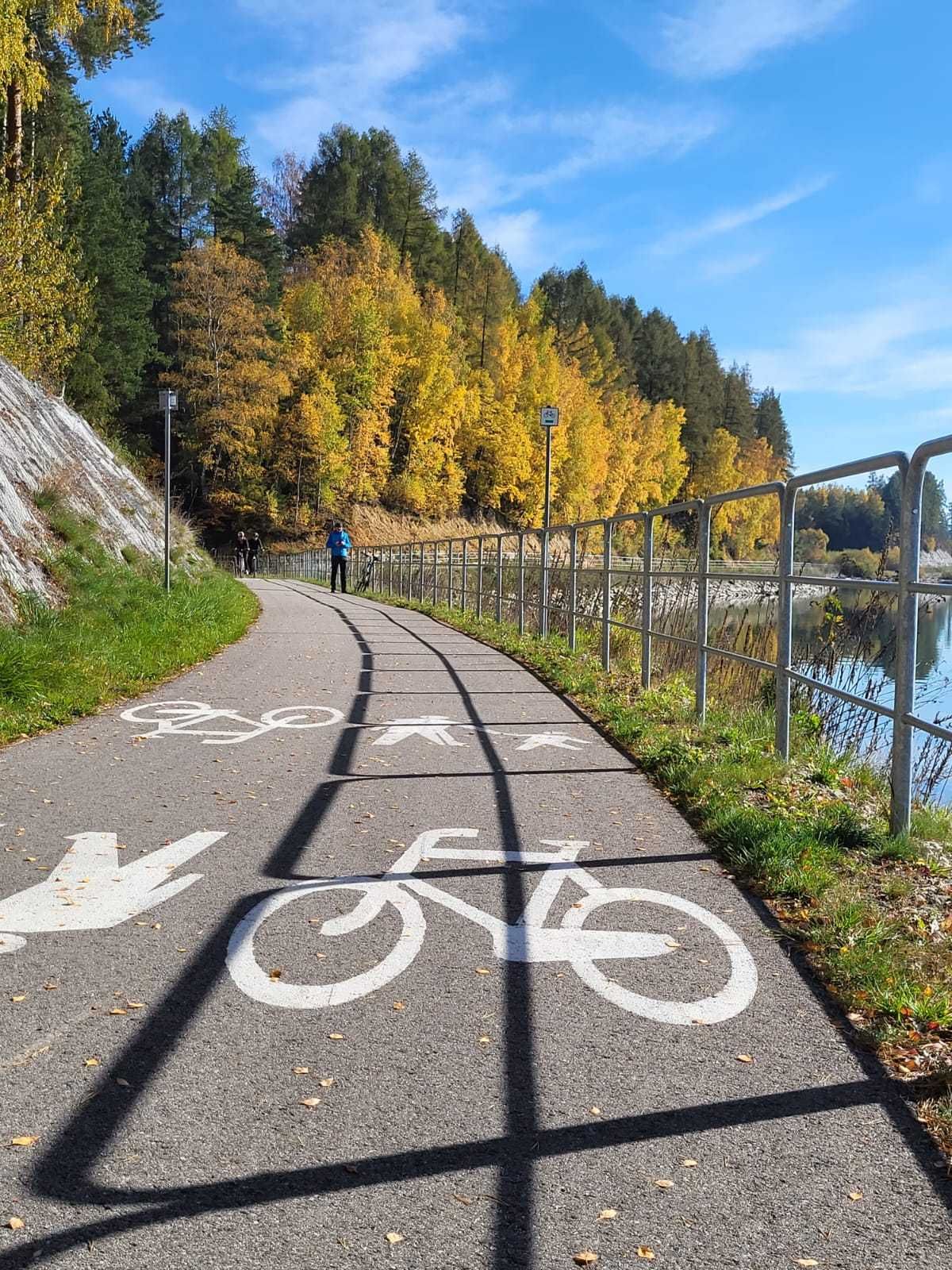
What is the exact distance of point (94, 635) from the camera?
11.3 metres

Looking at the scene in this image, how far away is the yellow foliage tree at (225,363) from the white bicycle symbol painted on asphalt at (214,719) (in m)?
47.4

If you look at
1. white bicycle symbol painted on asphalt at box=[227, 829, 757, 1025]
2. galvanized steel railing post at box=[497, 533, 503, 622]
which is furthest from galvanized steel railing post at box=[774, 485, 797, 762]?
galvanized steel railing post at box=[497, 533, 503, 622]

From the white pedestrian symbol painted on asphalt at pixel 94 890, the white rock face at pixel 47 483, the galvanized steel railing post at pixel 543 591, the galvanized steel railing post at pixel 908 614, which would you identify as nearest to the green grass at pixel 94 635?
the white rock face at pixel 47 483

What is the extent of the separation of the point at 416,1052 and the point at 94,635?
9.04 meters

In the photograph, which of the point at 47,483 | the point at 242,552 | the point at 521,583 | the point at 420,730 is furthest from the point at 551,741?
the point at 242,552

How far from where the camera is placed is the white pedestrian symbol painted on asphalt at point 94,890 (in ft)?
13.5

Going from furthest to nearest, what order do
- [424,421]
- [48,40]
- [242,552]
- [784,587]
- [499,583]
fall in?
[424,421] → [242,552] → [48,40] → [499,583] → [784,587]

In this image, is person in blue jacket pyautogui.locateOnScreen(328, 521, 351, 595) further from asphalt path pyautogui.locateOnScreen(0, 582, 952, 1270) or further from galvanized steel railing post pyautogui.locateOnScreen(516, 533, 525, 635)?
asphalt path pyautogui.locateOnScreen(0, 582, 952, 1270)

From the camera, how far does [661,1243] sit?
2260mm

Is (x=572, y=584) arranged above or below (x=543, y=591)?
above

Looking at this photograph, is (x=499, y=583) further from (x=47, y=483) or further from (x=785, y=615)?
(x=785, y=615)

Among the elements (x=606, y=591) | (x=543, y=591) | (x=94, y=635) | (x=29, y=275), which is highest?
(x=29, y=275)

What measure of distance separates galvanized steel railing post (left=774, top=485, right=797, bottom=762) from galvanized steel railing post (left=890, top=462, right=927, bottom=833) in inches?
66.8

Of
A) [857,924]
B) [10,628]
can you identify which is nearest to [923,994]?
[857,924]
